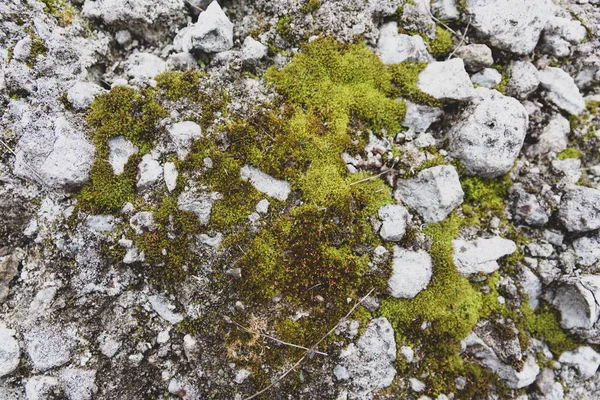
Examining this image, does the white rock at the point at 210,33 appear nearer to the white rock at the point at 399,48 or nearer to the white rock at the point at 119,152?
the white rock at the point at 119,152

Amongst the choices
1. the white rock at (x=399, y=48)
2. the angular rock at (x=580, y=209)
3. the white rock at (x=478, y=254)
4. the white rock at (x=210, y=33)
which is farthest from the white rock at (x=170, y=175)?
the angular rock at (x=580, y=209)

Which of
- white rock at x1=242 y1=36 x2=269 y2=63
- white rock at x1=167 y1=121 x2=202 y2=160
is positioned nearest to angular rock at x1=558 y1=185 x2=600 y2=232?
white rock at x1=242 y1=36 x2=269 y2=63

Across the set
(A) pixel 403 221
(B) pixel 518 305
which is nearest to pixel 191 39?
(A) pixel 403 221

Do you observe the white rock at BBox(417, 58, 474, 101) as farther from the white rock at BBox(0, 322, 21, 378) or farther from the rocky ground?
the white rock at BBox(0, 322, 21, 378)

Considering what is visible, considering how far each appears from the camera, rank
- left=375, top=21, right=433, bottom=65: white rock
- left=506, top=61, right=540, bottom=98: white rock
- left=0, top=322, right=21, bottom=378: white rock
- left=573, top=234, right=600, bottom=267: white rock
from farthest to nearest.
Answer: left=506, top=61, right=540, bottom=98: white rock, left=375, top=21, right=433, bottom=65: white rock, left=573, top=234, right=600, bottom=267: white rock, left=0, top=322, right=21, bottom=378: white rock

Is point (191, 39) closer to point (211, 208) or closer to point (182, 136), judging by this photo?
point (182, 136)
